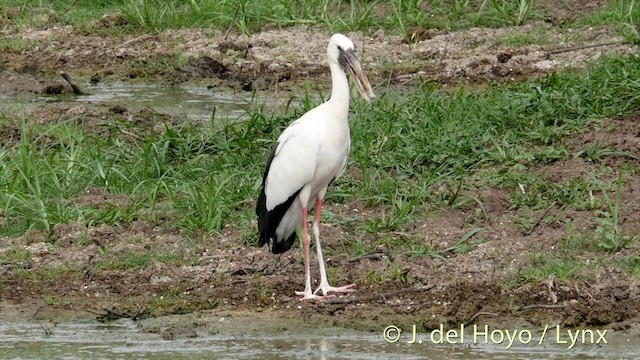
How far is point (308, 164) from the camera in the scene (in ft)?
24.4

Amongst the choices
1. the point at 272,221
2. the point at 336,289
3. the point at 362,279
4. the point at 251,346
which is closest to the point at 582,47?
the point at 362,279

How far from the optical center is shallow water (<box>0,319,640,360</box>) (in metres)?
6.62

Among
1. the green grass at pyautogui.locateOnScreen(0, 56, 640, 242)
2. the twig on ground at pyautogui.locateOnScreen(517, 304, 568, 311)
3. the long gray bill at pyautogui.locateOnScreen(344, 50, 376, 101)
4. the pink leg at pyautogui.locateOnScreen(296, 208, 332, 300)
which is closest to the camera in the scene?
the twig on ground at pyautogui.locateOnScreen(517, 304, 568, 311)

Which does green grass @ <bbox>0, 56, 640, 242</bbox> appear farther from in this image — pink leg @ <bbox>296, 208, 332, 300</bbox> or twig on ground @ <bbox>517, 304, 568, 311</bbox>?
twig on ground @ <bbox>517, 304, 568, 311</bbox>

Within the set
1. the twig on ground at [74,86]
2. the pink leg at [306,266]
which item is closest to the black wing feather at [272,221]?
the pink leg at [306,266]

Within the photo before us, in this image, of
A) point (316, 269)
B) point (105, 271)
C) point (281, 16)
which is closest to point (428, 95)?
point (316, 269)

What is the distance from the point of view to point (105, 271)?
305 inches

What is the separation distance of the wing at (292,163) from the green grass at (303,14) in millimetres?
4818

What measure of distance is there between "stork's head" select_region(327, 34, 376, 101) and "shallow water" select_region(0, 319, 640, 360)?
1.38m

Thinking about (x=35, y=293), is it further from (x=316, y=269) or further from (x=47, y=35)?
(x=47, y=35)

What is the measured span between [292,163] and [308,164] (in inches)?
4.1

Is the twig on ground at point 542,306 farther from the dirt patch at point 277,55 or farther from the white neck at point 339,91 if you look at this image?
the dirt patch at point 277,55

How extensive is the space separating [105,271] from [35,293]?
0.42 meters

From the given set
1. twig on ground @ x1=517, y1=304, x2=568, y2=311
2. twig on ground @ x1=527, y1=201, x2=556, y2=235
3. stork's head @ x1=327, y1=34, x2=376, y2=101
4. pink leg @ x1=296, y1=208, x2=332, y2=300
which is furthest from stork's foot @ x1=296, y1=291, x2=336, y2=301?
twig on ground @ x1=527, y1=201, x2=556, y2=235
